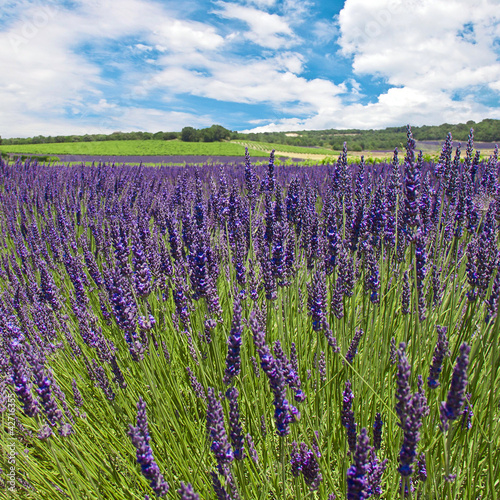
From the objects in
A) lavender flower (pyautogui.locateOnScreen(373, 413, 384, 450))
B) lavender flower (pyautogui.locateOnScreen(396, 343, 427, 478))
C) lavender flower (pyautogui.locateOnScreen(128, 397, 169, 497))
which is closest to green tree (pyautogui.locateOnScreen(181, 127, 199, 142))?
lavender flower (pyautogui.locateOnScreen(373, 413, 384, 450))

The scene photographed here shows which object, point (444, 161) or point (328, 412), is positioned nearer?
point (328, 412)

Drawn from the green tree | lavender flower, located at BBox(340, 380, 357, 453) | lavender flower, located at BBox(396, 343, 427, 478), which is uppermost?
the green tree

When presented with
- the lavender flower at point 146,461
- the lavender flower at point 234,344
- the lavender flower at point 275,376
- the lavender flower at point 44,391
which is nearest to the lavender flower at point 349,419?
the lavender flower at point 275,376

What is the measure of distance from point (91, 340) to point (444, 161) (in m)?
2.90

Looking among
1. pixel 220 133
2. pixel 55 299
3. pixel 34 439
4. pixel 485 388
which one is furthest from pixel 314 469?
pixel 220 133

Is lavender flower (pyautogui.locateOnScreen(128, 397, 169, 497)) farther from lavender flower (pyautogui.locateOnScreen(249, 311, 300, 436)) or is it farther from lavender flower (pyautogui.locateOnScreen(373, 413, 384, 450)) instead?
lavender flower (pyautogui.locateOnScreen(373, 413, 384, 450))

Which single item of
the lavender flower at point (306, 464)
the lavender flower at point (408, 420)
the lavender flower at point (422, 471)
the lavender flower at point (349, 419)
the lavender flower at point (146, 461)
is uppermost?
the lavender flower at point (408, 420)

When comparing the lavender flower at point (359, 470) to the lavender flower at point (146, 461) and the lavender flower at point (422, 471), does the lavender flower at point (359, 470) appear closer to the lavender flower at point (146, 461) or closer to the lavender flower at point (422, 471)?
the lavender flower at point (146, 461)

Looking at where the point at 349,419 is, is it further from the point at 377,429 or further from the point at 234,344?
the point at 234,344

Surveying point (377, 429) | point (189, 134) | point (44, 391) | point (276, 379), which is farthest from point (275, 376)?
point (189, 134)

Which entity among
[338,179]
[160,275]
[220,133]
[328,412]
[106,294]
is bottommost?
[328,412]

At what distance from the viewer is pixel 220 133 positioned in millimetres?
59250

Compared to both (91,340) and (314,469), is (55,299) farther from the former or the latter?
(314,469)

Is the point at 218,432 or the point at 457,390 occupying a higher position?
the point at 457,390
